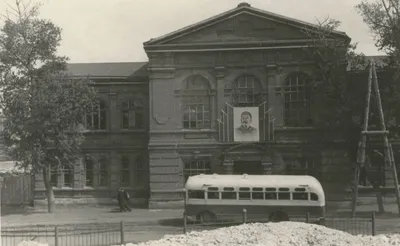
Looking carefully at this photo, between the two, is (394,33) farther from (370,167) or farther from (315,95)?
(370,167)

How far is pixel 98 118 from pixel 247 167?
1040 cm

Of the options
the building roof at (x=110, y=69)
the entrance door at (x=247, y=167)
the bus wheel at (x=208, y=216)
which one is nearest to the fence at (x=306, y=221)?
the bus wheel at (x=208, y=216)

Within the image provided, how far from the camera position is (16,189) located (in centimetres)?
3669

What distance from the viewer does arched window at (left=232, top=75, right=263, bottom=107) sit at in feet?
104

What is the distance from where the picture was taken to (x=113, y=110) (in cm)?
3450

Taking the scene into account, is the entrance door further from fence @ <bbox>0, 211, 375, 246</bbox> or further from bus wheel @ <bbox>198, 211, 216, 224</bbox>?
bus wheel @ <bbox>198, 211, 216, 224</bbox>

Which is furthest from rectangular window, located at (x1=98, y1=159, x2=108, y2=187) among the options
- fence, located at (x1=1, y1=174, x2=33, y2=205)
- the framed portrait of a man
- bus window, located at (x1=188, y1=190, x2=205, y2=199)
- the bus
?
bus window, located at (x1=188, y1=190, x2=205, y2=199)

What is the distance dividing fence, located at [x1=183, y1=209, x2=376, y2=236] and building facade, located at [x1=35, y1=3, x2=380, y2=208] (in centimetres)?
670

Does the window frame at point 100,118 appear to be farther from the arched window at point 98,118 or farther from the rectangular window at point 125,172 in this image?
the rectangular window at point 125,172

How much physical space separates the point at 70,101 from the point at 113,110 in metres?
4.84

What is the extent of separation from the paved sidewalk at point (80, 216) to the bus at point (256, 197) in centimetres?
295

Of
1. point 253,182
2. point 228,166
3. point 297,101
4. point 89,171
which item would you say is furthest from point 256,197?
point 89,171

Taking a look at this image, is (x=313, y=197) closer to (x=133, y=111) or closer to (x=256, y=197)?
(x=256, y=197)

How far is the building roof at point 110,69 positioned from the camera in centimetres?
3450
